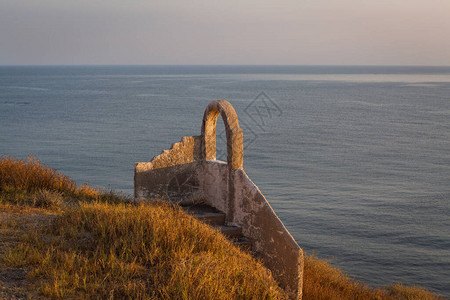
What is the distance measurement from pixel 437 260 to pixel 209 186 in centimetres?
1533

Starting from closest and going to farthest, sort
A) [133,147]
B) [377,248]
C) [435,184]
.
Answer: [377,248]
[435,184]
[133,147]

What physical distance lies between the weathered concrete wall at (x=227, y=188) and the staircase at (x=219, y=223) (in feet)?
0.39

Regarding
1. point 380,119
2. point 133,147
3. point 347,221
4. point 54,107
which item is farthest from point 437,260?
point 54,107

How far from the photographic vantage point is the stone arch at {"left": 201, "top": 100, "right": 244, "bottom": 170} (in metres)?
9.60

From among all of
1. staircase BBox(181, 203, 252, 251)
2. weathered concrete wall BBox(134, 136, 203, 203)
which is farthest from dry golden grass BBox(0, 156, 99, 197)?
staircase BBox(181, 203, 252, 251)

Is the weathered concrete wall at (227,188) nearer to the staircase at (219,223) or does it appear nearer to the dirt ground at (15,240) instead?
the staircase at (219,223)

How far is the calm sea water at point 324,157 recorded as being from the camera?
76.0 feet

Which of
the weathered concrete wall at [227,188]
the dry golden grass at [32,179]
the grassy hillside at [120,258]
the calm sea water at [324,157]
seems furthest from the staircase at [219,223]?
the calm sea water at [324,157]

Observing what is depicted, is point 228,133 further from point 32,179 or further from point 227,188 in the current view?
point 32,179

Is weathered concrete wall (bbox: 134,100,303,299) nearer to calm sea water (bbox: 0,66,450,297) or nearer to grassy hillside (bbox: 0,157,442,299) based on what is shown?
grassy hillside (bbox: 0,157,442,299)

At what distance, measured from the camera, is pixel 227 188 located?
32.7 ft

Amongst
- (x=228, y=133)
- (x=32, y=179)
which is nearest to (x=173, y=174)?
(x=228, y=133)

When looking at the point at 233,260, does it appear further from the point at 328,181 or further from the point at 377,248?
the point at 328,181

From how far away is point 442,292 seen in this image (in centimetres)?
1825
